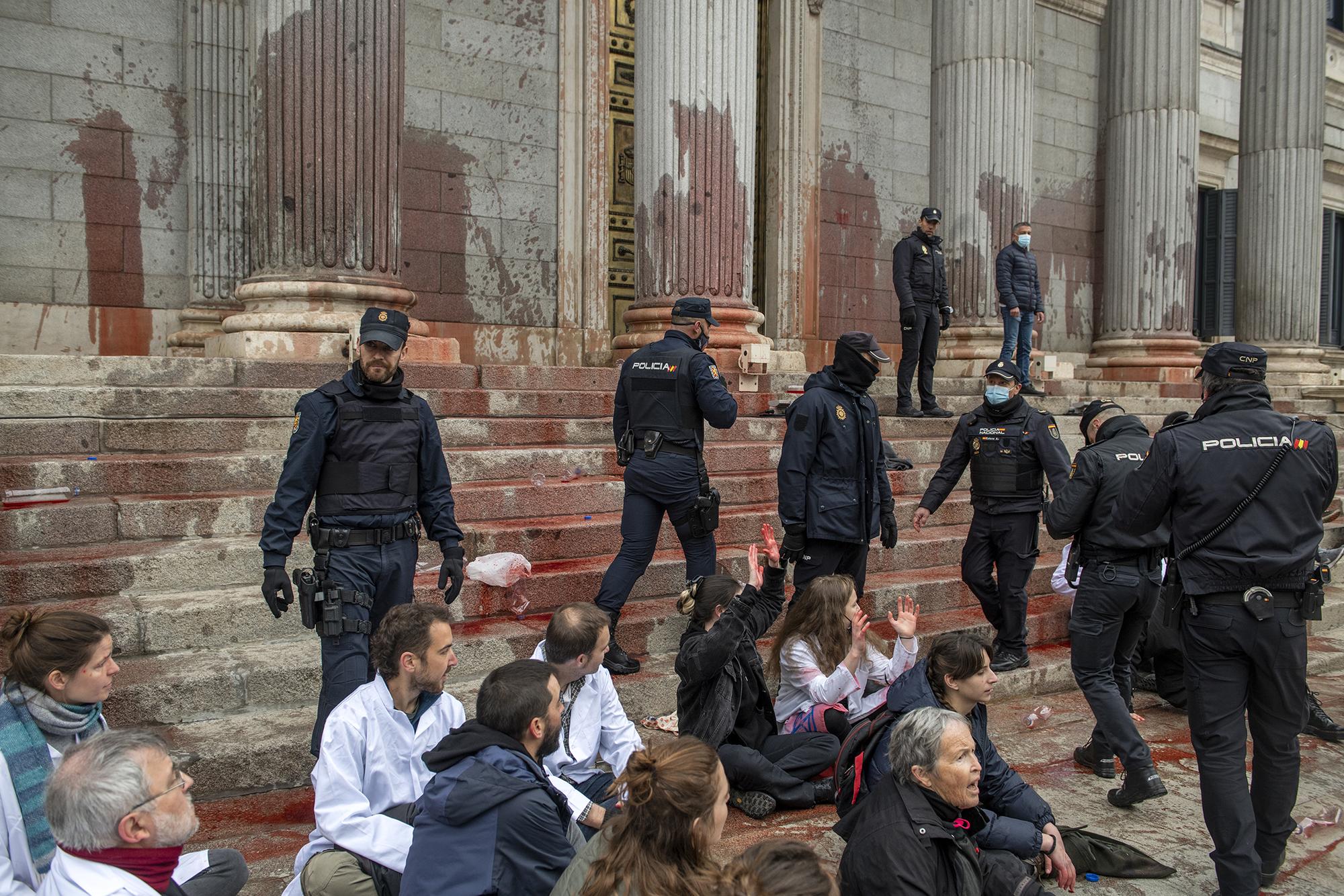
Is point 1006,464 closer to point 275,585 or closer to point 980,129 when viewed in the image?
point 275,585

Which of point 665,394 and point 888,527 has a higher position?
point 665,394

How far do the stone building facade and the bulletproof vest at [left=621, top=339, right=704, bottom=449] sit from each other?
9.45ft

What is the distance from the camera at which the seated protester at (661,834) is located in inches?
99.9

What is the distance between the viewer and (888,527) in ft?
20.4

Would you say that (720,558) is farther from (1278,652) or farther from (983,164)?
(983,164)

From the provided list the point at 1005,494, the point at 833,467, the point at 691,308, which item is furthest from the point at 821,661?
the point at 691,308

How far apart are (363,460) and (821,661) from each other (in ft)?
7.57

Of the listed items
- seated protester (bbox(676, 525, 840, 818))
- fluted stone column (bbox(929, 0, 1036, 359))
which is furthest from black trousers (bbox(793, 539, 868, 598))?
fluted stone column (bbox(929, 0, 1036, 359))

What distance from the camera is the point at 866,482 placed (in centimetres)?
596

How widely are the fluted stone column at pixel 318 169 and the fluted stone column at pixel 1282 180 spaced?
1309cm

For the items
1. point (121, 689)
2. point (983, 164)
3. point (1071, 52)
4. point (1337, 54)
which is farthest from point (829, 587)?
point (1337, 54)

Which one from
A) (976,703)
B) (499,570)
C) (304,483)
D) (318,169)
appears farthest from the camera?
(318,169)

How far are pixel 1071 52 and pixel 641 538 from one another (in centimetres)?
1407

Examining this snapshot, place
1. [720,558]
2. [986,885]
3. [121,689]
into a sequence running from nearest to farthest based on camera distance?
[986,885]
[121,689]
[720,558]
